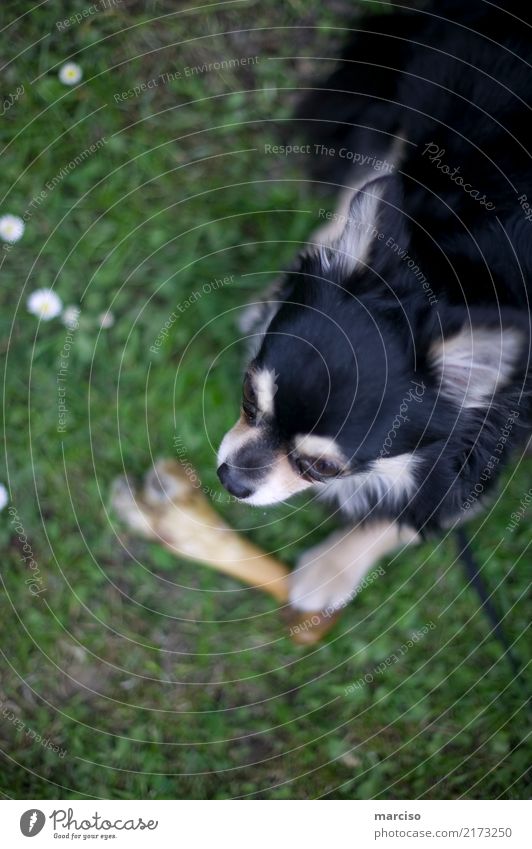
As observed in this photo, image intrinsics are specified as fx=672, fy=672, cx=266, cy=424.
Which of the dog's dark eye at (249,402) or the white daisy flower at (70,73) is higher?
the white daisy flower at (70,73)

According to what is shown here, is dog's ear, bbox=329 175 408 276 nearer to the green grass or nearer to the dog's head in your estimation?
the dog's head

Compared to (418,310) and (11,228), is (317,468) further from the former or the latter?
(11,228)

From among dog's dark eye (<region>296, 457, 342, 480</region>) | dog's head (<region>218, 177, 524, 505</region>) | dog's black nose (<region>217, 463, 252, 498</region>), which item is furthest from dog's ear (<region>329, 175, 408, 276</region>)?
dog's black nose (<region>217, 463, 252, 498</region>)

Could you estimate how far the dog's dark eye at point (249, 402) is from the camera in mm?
2020

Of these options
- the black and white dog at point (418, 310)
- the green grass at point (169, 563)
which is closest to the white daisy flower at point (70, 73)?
the green grass at point (169, 563)

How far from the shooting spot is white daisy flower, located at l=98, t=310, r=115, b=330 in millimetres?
2623

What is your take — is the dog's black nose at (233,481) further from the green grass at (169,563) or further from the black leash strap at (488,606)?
the black leash strap at (488,606)

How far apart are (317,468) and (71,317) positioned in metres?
1.25

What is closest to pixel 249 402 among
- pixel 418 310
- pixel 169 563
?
pixel 418 310

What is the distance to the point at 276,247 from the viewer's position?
8.70ft

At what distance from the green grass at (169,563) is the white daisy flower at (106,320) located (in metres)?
0.03

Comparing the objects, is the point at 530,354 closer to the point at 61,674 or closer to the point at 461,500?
the point at 461,500

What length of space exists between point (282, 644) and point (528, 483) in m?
1.15

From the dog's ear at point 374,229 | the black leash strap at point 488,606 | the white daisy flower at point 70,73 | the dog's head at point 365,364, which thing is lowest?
the black leash strap at point 488,606
